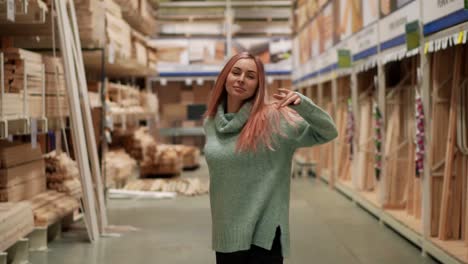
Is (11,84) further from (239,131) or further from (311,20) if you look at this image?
(311,20)

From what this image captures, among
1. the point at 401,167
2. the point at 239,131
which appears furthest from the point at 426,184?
the point at 239,131

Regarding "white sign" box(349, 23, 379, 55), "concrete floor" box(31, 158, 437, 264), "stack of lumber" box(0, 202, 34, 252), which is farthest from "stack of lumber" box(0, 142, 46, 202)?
"white sign" box(349, 23, 379, 55)

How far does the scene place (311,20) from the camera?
11.7m

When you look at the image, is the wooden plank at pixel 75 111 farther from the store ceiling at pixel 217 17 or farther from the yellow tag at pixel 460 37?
the store ceiling at pixel 217 17

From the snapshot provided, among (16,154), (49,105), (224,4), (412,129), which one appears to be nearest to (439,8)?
(412,129)

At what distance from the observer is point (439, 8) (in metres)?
4.66

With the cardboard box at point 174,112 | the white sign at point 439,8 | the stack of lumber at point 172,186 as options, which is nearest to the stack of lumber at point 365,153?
the stack of lumber at point 172,186

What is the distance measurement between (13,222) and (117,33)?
4.41 m

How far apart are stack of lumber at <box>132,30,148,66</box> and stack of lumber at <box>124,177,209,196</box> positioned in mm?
2090

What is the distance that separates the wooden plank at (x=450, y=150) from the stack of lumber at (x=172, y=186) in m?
4.74

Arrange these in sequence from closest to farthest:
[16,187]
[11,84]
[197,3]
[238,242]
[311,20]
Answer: [238,242] < [11,84] < [16,187] < [311,20] < [197,3]

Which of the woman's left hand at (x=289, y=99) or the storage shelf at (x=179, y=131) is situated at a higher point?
the woman's left hand at (x=289, y=99)

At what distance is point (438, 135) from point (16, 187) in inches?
150

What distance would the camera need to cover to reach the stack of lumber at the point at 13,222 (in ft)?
14.0
